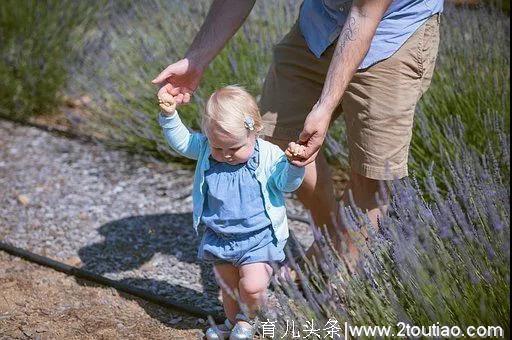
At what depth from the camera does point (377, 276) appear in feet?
8.72

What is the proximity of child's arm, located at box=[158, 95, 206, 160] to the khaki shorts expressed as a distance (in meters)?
0.32

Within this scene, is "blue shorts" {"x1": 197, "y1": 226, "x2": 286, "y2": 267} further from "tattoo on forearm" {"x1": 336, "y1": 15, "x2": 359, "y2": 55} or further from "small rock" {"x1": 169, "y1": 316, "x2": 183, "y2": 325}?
"tattoo on forearm" {"x1": 336, "y1": 15, "x2": 359, "y2": 55}

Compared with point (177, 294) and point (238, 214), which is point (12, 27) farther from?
point (238, 214)

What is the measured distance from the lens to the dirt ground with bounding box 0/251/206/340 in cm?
327

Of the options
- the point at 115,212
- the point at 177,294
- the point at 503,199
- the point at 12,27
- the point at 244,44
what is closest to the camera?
the point at 503,199

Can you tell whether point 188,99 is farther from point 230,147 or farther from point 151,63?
point 151,63

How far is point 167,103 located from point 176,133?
105 mm

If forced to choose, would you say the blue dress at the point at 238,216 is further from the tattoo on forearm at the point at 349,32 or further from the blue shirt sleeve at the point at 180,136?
the tattoo on forearm at the point at 349,32

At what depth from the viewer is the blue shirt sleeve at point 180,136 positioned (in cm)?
301

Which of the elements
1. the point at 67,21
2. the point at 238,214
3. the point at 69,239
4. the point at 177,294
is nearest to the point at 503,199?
the point at 238,214

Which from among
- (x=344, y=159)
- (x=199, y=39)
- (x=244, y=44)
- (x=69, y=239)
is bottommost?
(x=69, y=239)

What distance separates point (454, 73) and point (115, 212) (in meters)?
1.77

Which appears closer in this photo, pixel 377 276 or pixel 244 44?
pixel 377 276

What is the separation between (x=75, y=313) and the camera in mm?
3412
